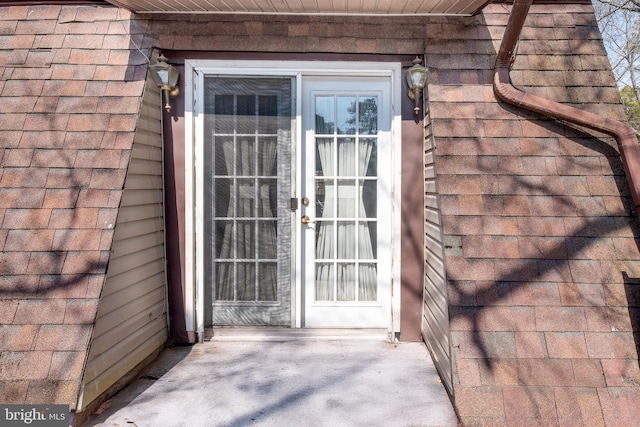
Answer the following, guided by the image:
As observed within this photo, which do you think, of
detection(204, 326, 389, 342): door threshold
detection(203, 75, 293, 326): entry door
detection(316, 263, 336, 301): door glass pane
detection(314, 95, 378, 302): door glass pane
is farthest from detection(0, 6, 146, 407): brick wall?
detection(316, 263, 336, 301): door glass pane

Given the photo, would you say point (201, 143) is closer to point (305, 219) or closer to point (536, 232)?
point (305, 219)

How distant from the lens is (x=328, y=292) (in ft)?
10.6

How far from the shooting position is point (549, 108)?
2.65 metres

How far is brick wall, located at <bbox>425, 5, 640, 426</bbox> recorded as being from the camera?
213 cm

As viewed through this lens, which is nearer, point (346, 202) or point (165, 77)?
point (165, 77)

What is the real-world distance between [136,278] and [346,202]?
1.62 meters

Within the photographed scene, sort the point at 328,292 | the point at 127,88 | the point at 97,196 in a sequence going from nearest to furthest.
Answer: the point at 97,196 → the point at 127,88 → the point at 328,292

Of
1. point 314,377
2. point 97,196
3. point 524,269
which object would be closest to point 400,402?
point 314,377

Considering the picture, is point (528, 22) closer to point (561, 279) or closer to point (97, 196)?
point (561, 279)

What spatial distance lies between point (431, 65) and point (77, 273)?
2682mm

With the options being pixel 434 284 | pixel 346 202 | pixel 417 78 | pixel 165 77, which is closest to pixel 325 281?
pixel 346 202

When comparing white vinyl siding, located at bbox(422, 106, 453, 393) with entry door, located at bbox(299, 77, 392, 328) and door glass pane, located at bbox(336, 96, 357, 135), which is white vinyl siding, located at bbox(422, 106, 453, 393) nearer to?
entry door, located at bbox(299, 77, 392, 328)

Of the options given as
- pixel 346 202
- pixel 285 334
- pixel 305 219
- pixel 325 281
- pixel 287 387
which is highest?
pixel 346 202
